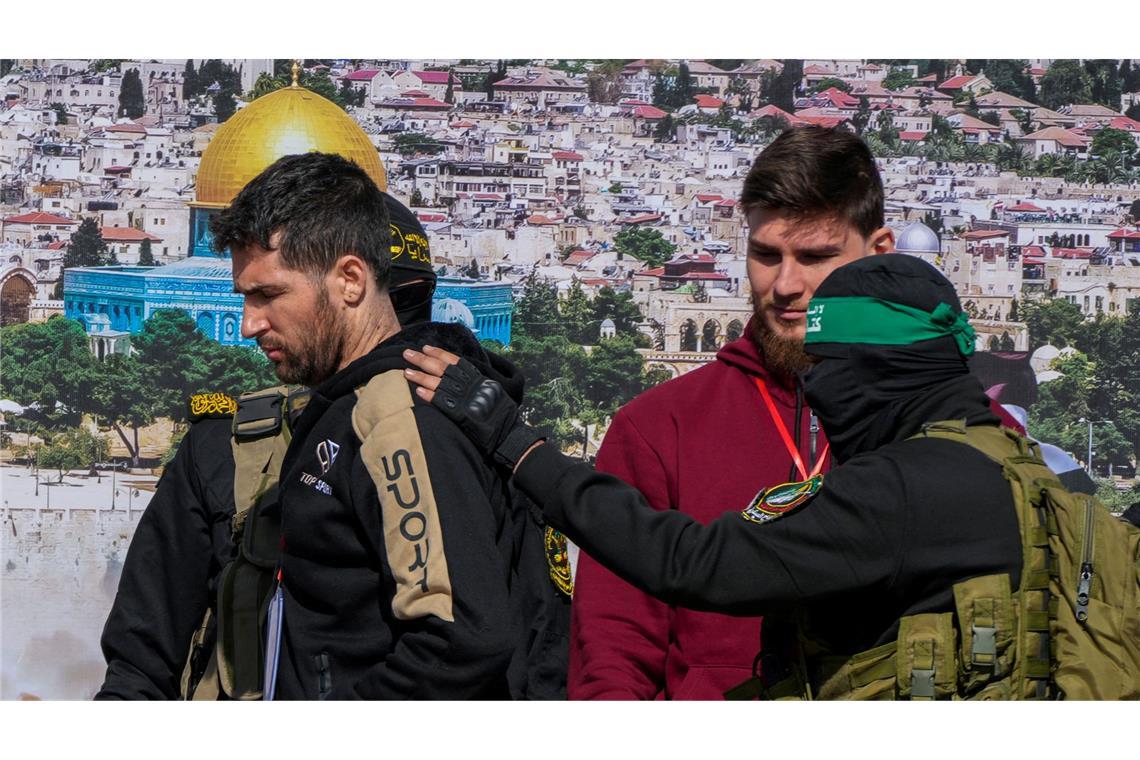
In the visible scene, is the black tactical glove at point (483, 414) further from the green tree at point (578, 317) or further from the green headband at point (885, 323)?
the green tree at point (578, 317)

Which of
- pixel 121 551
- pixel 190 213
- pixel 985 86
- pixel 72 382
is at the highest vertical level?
pixel 985 86

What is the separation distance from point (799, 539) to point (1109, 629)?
1.34 ft

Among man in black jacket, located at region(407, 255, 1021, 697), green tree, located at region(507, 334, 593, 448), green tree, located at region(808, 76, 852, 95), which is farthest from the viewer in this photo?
green tree, located at region(808, 76, 852, 95)

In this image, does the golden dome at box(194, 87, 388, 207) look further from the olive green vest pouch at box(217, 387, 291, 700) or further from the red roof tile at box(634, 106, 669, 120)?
the olive green vest pouch at box(217, 387, 291, 700)

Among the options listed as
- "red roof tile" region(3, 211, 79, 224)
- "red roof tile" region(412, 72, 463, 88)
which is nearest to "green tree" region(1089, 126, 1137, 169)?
"red roof tile" region(412, 72, 463, 88)

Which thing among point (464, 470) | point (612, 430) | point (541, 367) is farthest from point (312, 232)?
point (541, 367)

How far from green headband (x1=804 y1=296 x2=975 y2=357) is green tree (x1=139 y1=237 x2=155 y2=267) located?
126 ft

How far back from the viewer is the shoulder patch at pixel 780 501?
1984 millimetres

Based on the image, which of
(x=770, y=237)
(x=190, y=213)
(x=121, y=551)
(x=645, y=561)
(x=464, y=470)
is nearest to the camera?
(x=645, y=561)

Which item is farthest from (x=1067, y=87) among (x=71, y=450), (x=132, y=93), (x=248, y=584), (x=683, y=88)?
(x=248, y=584)

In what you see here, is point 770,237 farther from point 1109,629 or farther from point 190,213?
point 190,213

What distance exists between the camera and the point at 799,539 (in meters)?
1.95

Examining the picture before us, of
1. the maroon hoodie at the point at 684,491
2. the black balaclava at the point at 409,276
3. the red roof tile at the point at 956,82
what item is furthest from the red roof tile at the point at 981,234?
the black balaclava at the point at 409,276

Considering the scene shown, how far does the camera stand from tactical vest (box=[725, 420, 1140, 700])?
193 cm
